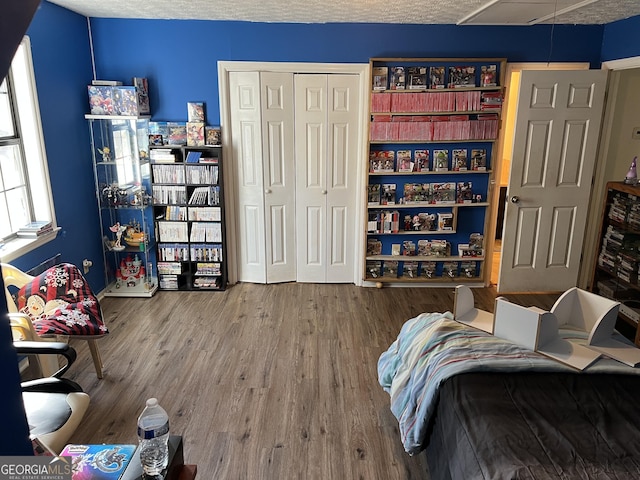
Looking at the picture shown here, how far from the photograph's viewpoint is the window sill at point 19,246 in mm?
3083

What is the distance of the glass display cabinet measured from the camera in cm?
428

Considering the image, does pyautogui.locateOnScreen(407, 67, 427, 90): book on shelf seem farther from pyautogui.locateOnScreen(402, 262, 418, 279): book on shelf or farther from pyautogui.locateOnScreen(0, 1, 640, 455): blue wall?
pyautogui.locateOnScreen(402, 262, 418, 279): book on shelf

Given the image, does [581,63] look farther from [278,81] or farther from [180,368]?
[180,368]

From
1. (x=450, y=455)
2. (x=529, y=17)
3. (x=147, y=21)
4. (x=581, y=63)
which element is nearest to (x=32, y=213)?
(x=147, y=21)

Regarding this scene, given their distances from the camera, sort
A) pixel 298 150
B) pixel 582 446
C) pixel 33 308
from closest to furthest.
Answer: pixel 582 446 < pixel 33 308 < pixel 298 150

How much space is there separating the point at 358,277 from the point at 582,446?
325cm

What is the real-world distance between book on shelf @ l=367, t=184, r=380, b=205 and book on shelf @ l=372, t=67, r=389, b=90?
0.91 metres

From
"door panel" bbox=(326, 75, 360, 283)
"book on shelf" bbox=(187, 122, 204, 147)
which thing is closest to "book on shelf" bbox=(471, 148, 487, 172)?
"door panel" bbox=(326, 75, 360, 283)

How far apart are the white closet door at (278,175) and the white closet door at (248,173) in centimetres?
6

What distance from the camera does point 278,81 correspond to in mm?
4312

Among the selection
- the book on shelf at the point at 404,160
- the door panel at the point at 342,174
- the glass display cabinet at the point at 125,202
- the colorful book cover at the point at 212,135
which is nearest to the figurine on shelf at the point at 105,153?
the glass display cabinet at the point at 125,202

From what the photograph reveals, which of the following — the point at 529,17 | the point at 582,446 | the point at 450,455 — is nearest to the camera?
the point at 582,446

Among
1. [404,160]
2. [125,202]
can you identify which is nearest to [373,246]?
[404,160]

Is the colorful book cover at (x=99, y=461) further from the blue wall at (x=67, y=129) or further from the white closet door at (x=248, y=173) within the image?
the white closet door at (x=248, y=173)
